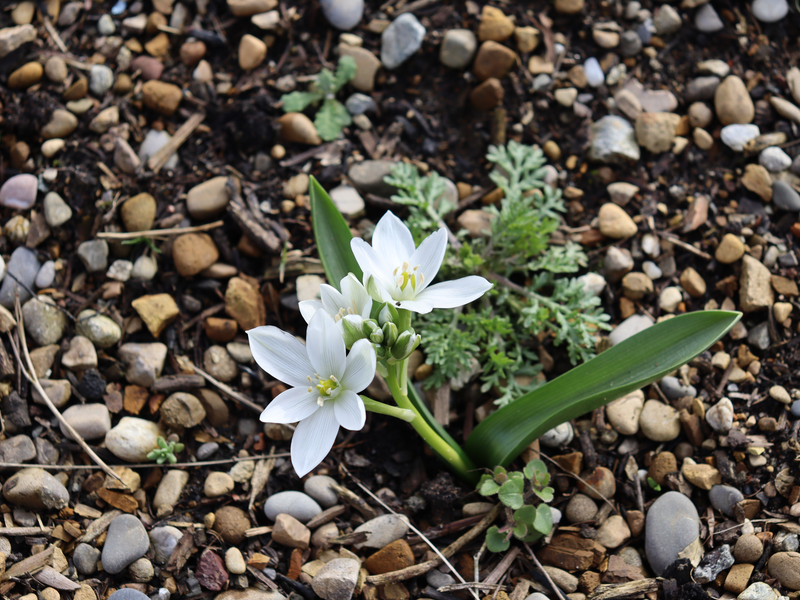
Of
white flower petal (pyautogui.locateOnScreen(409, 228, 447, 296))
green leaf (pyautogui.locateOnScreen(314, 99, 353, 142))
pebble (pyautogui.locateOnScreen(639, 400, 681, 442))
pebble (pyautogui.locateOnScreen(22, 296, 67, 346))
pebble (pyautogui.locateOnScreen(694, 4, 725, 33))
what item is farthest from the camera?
pebble (pyautogui.locateOnScreen(694, 4, 725, 33))

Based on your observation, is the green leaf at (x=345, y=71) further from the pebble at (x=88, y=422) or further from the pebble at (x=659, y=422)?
the pebble at (x=659, y=422)

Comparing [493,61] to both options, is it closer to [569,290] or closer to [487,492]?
[569,290]

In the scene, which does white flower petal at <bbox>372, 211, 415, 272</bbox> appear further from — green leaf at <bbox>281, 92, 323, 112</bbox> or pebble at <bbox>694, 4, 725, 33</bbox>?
pebble at <bbox>694, 4, 725, 33</bbox>

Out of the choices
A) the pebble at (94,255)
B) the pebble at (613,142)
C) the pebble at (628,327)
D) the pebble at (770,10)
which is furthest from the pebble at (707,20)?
the pebble at (94,255)

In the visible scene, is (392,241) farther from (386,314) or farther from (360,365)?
(360,365)

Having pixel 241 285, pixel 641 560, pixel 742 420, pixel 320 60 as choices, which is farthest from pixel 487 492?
pixel 320 60

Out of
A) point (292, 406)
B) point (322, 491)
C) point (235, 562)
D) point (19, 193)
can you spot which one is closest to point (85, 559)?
point (235, 562)

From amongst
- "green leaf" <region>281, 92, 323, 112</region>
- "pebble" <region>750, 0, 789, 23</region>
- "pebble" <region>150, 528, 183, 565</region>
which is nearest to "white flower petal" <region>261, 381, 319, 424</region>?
"pebble" <region>150, 528, 183, 565</region>
